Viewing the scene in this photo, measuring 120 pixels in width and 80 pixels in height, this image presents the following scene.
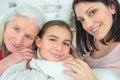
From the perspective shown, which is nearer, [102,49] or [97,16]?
[97,16]

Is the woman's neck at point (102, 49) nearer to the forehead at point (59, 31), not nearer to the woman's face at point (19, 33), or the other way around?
the forehead at point (59, 31)

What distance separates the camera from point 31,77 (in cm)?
109

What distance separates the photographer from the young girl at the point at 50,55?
1108 millimetres

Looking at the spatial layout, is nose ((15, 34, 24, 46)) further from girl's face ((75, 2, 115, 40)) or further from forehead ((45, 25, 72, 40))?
girl's face ((75, 2, 115, 40))

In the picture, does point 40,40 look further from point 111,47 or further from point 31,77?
point 111,47

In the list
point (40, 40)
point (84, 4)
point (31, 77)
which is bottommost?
point (31, 77)

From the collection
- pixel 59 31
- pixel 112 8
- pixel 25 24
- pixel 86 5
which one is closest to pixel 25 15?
pixel 25 24

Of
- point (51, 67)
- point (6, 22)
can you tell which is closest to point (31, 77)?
point (51, 67)

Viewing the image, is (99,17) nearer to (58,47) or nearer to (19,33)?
(58,47)

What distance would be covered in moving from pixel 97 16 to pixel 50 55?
0.30 metres

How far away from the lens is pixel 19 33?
122 cm

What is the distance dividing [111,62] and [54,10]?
24.9 inches

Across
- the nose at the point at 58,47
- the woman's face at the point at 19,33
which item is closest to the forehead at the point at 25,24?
the woman's face at the point at 19,33

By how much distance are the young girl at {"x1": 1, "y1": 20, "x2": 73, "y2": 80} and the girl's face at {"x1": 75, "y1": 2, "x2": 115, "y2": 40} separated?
0.11 metres
